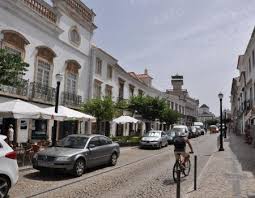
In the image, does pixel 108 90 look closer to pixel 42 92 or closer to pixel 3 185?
pixel 42 92

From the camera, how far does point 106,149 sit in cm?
1407

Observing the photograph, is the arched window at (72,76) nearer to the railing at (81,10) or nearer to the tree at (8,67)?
the railing at (81,10)

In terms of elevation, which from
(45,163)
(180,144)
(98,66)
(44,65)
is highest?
(98,66)

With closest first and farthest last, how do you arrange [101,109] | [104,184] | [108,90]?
[104,184] → [101,109] → [108,90]

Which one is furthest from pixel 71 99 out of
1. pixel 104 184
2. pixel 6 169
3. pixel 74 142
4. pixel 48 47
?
pixel 6 169

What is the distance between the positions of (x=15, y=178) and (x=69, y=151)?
157 inches

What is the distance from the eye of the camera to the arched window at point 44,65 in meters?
21.8

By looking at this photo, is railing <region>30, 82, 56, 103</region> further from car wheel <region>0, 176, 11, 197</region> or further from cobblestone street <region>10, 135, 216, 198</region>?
car wheel <region>0, 176, 11, 197</region>

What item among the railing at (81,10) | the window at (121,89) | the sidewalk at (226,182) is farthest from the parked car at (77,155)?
the window at (121,89)

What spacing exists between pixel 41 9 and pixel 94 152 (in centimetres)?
1297

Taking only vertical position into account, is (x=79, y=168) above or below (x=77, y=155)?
below

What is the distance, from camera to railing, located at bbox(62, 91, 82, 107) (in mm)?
24391

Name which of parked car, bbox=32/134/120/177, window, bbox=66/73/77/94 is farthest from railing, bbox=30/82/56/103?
parked car, bbox=32/134/120/177

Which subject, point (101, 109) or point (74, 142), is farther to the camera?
point (101, 109)
